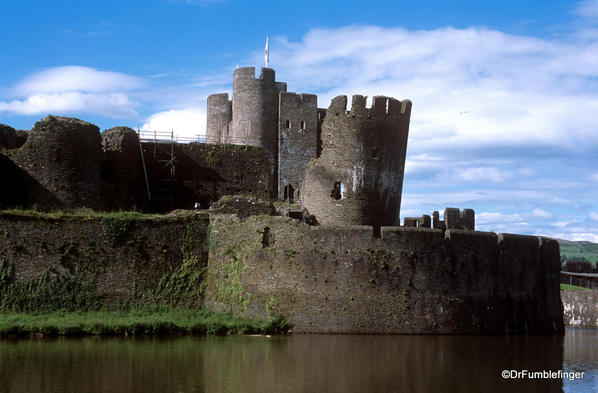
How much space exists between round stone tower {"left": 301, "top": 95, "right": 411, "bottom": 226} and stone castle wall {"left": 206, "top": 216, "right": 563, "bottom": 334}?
738cm

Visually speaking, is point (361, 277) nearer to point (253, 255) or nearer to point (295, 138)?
point (253, 255)

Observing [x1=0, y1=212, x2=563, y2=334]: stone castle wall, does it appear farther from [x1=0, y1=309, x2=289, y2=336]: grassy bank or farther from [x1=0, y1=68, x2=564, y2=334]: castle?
[x1=0, y1=309, x2=289, y2=336]: grassy bank

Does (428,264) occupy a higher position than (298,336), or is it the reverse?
(428,264)

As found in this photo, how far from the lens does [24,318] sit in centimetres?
2116

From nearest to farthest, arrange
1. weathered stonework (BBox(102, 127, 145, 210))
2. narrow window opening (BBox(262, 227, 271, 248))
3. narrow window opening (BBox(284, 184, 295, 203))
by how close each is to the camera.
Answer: narrow window opening (BBox(262, 227, 271, 248)) < weathered stonework (BBox(102, 127, 145, 210)) < narrow window opening (BBox(284, 184, 295, 203))

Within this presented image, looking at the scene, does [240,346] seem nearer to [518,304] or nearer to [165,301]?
[165,301]

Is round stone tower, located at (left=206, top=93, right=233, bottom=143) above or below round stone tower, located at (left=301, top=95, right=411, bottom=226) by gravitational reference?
above

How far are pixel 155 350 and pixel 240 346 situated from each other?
228cm

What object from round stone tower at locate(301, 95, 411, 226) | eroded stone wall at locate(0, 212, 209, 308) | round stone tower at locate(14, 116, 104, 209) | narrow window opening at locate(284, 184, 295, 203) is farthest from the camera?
narrow window opening at locate(284, 184, 295, 203)

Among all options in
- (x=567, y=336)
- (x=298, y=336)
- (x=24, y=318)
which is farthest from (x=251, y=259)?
(x=567, y=336)

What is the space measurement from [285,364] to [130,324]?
645cm

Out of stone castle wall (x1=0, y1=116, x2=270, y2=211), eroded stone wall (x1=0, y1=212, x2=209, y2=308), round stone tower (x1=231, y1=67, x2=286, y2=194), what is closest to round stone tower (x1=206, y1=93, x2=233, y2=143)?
round stone tower (x1=231, y1=67, x2=286, y2=194)

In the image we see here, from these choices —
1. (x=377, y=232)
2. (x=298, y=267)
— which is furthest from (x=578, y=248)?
(x=298, y=267)

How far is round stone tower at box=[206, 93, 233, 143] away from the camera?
40.9 metres
